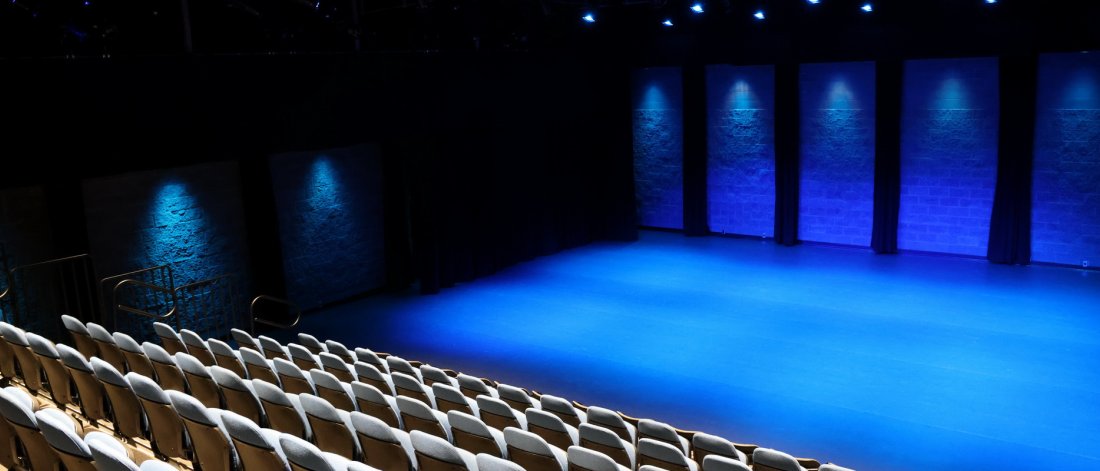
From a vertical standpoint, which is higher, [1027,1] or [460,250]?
[1027,1]

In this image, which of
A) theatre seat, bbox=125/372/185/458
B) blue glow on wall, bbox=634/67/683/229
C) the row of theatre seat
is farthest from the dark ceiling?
theatre seat, bbox=125/372/185/458

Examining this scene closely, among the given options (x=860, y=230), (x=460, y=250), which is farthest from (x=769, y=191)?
(x=460, y=250)

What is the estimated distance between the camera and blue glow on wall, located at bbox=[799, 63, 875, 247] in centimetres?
1406

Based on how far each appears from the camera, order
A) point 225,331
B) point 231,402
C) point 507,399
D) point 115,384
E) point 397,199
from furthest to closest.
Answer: point 397,199, point 225,331, point 507,399, point 231,402, point 115,384

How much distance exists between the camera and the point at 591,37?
49.3 ft

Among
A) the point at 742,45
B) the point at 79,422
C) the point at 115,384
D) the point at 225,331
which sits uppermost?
the point at 742,45

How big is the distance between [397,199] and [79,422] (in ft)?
25.2

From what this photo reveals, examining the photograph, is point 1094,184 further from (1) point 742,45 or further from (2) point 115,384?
(2) point 115,384

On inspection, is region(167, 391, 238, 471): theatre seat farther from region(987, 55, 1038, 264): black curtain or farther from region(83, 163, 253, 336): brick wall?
region(987, 55, 1038, 264): black curtain

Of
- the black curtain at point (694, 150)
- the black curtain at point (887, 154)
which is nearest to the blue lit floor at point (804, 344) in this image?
the black curtain at point (887, 154)

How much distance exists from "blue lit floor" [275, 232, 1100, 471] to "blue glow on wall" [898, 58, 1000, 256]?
0.55 metres

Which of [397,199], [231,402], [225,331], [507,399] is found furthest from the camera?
[397,199]

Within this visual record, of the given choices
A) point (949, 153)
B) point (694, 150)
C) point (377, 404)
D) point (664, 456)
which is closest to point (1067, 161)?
point (949, 153)

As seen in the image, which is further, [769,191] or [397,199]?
[769,191]
